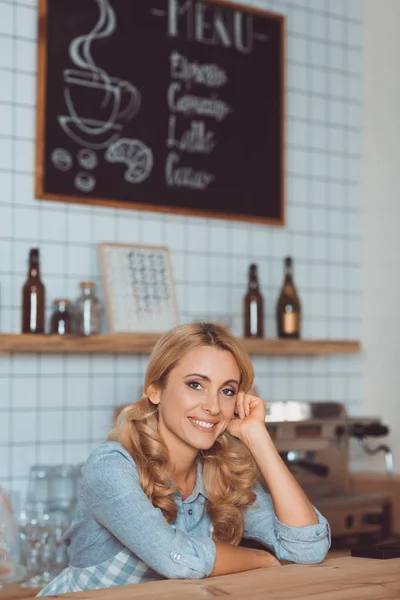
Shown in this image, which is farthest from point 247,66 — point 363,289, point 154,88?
point 363,289

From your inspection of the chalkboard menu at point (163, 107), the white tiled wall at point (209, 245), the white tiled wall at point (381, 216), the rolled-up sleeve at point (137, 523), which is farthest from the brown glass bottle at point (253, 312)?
the rolled-up sleeve at point (137, 523)

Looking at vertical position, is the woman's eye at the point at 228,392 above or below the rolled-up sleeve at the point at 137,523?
above

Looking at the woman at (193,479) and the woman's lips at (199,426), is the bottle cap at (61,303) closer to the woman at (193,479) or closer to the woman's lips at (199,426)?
the woman at (193,479)

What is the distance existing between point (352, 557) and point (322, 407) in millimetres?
1423

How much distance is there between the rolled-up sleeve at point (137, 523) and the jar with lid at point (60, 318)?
1.05 metres

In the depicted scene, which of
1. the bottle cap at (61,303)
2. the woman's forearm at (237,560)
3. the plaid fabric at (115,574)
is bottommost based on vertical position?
the plaid fabric at (115,574)

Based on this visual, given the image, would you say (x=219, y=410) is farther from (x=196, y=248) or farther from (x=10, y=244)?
(x=196, y=248)

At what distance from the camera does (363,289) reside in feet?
13.0

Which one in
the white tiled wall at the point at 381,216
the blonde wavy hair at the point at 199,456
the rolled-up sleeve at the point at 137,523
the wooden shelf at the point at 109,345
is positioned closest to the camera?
the rolled-up sleeve at the point at 137,523

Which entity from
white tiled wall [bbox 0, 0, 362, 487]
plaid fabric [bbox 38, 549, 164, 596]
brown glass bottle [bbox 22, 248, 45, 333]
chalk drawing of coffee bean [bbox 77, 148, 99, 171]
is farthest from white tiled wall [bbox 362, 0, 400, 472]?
plaid fabric [bbox 38, 549, 164, 596]

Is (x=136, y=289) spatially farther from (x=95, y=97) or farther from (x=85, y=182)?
(x=95, y=97)

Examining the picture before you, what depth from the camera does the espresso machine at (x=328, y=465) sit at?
3189 mm

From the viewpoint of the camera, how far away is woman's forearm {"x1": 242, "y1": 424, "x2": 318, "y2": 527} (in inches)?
81.0

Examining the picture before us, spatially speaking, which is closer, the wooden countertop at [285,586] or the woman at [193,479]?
the wooden countertop at [285,586]
